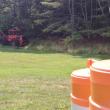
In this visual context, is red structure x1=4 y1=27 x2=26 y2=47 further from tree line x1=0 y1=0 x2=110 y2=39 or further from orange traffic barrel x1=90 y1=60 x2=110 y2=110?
orange traffic barrel x1=90 y1=60 x2=110 y2=110

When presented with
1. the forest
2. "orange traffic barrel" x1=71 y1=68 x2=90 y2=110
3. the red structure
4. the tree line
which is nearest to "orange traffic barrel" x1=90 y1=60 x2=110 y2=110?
"orange traffic barrel" x1=71 y1=68 x2=90 y2=110

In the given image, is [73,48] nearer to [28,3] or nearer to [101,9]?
[101,9]

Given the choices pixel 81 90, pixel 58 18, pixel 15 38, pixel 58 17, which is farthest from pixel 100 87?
pixel 15 38

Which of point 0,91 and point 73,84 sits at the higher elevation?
point 73,84

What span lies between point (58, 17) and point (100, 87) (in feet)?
101

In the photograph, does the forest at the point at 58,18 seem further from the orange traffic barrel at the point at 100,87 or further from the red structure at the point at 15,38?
the orange traffic barrel at the point at 100,87

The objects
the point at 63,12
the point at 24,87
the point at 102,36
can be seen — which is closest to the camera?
the point at 24,87

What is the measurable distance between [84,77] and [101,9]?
91.1 feet

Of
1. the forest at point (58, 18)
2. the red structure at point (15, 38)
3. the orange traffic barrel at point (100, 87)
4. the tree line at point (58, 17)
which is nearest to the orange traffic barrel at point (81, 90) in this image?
the orange traffic barrel at point (100, 87)

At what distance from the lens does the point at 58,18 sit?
32344 millimetres

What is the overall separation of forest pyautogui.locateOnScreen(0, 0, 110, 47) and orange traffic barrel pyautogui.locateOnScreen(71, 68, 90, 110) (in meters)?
24.7

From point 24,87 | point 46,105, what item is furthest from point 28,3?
point 46,105

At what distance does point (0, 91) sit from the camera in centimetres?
844

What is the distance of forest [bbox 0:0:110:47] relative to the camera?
96.1 ft
